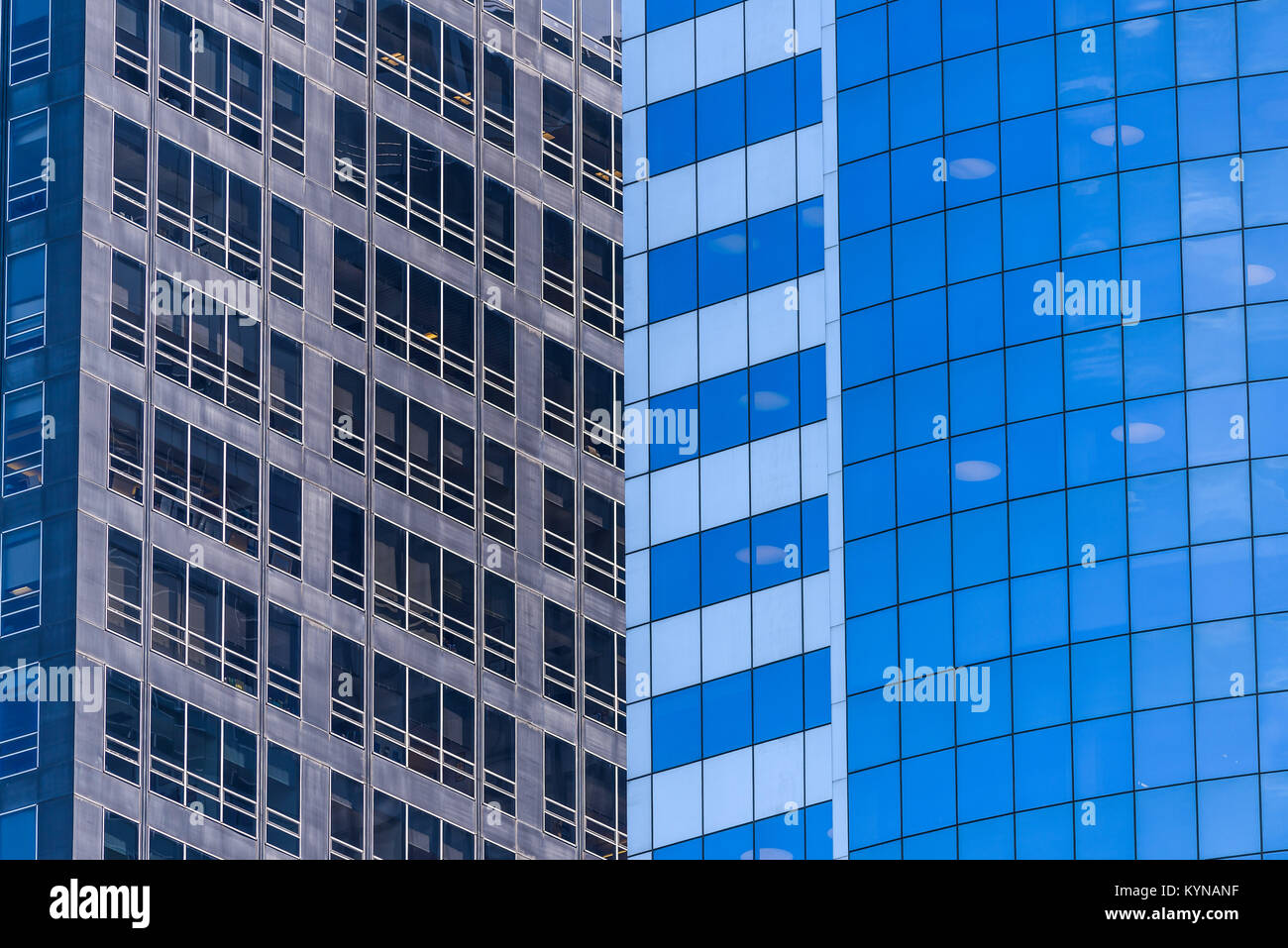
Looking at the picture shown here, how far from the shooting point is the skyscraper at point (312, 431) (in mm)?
89625

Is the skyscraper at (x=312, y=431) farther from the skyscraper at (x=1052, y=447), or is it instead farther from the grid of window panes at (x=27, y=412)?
the skyscraper at (x=1052, y=447)

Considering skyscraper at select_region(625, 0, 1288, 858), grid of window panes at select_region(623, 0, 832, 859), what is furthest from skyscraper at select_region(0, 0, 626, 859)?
skyscraper at select_region(625, 0, 1288, 858)

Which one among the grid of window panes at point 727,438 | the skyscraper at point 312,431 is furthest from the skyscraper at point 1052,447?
the skyscraper at point 312,431

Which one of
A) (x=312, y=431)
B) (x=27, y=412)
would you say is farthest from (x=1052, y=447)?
(x=27, y=412)

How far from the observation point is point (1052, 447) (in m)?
88.9

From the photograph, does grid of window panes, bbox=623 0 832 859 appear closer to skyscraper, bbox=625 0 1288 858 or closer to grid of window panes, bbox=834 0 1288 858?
skyscraper, bbox=625 0 1288 858

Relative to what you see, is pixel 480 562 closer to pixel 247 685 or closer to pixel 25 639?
pixel 247 685

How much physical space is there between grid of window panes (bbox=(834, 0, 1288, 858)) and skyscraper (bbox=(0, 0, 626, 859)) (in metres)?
13.0

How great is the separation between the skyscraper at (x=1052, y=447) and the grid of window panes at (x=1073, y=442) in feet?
0.28

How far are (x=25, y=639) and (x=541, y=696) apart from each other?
18714 mm

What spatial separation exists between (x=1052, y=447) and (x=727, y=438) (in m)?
12.4

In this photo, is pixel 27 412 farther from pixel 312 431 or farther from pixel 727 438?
pixel 727 438

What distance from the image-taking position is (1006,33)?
9275cm
